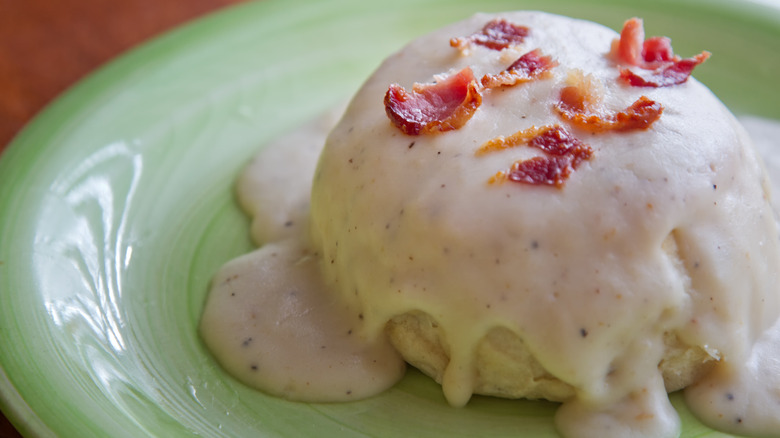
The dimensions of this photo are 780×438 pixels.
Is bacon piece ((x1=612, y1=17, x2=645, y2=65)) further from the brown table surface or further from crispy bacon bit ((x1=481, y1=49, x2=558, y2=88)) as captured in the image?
the brown table surface

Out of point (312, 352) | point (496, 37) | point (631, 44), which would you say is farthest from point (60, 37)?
point (631, 44)

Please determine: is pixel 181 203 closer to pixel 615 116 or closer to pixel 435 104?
pixel 435 104

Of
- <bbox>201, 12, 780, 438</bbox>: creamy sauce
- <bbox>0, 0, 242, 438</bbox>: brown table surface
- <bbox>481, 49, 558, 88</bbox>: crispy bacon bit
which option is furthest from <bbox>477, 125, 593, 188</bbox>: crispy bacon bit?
<bbox>0, 0, 242, 438</bbox>: brown table surface

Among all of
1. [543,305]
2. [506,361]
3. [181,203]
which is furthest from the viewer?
[181,203]

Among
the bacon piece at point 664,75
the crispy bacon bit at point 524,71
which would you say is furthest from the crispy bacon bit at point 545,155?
the bacon piece at point 664,75

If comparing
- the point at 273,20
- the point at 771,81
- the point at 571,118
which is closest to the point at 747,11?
the point at 771,81

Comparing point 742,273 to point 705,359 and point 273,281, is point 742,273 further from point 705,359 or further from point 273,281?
point 273,281
